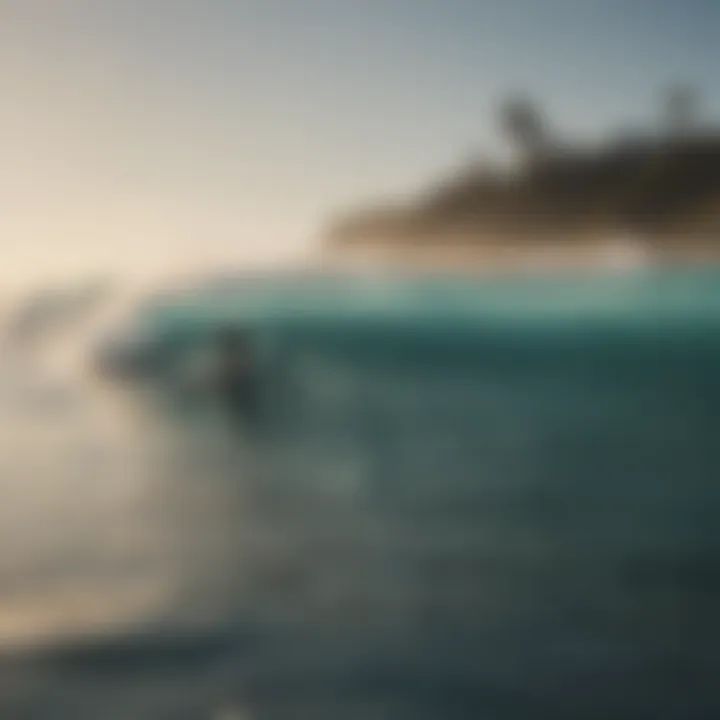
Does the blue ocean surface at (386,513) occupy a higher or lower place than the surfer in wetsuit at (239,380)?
lower

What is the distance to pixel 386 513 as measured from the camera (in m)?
1.14

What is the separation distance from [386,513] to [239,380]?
238 mm

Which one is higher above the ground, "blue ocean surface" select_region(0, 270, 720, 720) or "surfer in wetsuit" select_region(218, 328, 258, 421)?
"surfer in wetsuit" select_region(218, 328, 258, 421)

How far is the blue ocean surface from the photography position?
1.11m

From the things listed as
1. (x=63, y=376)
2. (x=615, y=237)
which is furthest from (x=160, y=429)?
(x=615, y=237)

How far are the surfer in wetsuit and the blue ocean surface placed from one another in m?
0.02

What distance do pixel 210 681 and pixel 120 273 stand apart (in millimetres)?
495

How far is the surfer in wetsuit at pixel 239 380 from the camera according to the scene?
1151 millimetres

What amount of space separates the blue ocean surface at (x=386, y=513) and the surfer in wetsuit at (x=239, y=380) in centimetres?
2

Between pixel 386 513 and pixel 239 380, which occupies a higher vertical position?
pixel 239 380

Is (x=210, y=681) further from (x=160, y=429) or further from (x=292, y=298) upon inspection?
(x=292, y=298)

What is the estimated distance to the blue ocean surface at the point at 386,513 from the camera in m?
1.11

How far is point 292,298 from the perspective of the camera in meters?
1.16

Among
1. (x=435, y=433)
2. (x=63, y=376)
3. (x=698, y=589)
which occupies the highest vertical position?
(x=63, y=376)
